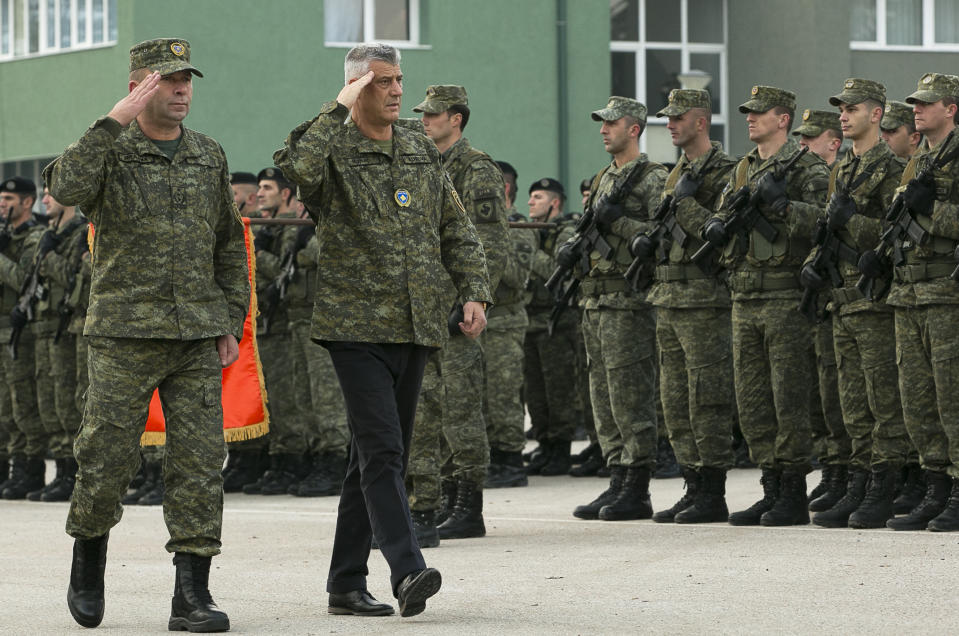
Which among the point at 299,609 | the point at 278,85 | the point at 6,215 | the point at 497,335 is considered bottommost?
the point at 299,609

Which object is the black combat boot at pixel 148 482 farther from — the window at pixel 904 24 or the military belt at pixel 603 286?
the window at pixel 904 24

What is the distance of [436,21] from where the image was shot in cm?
2495

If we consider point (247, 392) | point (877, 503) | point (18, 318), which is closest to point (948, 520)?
point (877, 503)

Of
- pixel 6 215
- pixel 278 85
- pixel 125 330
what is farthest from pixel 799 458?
pixel 278 85

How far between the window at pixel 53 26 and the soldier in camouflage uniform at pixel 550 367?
11953mm

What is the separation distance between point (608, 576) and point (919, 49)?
73.3 feet

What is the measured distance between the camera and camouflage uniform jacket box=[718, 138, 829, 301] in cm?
941

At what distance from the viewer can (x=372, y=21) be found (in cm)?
2498

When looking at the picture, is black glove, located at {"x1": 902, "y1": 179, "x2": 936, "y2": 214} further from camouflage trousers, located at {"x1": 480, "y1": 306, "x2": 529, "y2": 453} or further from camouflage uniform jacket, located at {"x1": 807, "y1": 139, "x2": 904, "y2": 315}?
camouflage trousers, located at {"x1": 480, "y1": 306, "x2": 529, "y2": 453}

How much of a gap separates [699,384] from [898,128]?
1781 mm

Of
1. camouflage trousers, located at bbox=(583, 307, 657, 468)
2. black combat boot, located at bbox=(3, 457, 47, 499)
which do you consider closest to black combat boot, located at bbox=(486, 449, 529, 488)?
camouflage trousers, located at bbox=(583, 307, 657, 468)

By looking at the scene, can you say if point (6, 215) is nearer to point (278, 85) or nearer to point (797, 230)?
point (797, 230)

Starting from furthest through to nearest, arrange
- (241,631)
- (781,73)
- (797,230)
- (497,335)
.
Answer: (781,73) < (497,335) < (797,230) < (241,631)

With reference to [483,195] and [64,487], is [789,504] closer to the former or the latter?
[483,195]
